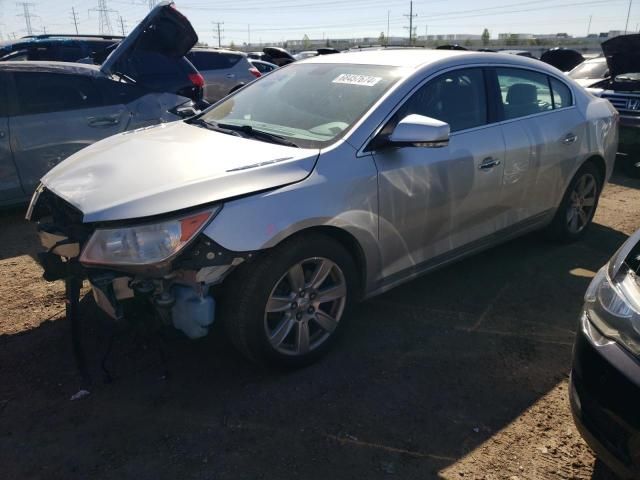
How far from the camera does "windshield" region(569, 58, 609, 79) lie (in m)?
8.98

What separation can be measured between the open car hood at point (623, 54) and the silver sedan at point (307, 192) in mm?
4112

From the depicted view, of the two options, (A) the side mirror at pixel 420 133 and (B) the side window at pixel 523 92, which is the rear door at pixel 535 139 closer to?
(B) the side window at pixel 523 92

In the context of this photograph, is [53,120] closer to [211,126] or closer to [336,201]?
[211,126]

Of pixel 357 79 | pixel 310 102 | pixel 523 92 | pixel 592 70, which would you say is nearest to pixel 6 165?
pixel 310 102

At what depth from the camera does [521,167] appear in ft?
12.5

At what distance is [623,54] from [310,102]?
6.29 m

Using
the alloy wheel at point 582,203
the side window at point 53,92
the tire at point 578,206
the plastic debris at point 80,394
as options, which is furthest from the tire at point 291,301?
the side window at point 53,92

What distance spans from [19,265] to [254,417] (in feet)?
9.12

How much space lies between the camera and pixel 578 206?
15.4 feet

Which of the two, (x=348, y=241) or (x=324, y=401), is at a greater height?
(x=348, y=241)

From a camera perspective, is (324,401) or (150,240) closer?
(150,240)

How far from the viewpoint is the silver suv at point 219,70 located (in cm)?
996

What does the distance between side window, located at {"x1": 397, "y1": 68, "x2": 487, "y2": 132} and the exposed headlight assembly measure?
4.64 feet

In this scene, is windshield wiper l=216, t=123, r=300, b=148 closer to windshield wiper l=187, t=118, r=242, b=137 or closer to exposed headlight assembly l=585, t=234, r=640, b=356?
windshield wiper l=187, t=118, r=242, b=137
